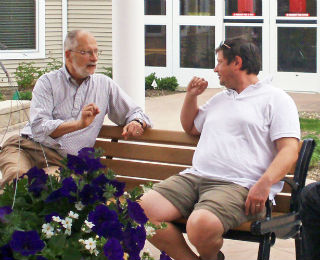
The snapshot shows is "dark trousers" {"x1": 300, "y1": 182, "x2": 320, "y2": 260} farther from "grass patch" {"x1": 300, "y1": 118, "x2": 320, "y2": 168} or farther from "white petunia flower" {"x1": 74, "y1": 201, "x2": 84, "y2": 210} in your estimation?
"grass patch" {"x1": 300, "y1": 118, "x2": 320, "y2": 168}

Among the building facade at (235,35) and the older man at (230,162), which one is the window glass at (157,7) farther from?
the older man at (230,162)

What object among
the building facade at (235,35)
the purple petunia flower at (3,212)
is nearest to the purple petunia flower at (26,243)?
the purple petunia flower at (3,212)

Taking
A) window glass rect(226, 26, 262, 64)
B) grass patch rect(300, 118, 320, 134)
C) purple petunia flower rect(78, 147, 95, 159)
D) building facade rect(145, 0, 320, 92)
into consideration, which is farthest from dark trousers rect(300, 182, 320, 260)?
window glass rect(226, 26, 262, 64)

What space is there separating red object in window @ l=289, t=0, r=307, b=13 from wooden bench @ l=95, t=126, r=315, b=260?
9.66 meters

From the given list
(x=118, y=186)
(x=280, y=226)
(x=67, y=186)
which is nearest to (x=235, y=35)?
(x=280, y=226)

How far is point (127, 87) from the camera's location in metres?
6.07

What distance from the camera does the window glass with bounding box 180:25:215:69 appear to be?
15.5 metres

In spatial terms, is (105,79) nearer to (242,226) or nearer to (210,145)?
(210,145)

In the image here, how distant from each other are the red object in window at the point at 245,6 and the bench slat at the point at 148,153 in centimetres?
1031

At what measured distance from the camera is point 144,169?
16.2 ft

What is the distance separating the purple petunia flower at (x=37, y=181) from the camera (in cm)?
288

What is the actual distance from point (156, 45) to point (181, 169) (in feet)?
37.5

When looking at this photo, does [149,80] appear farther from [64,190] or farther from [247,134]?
[64,190]

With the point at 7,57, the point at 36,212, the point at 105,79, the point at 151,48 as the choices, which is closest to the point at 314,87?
the point at 151,48
